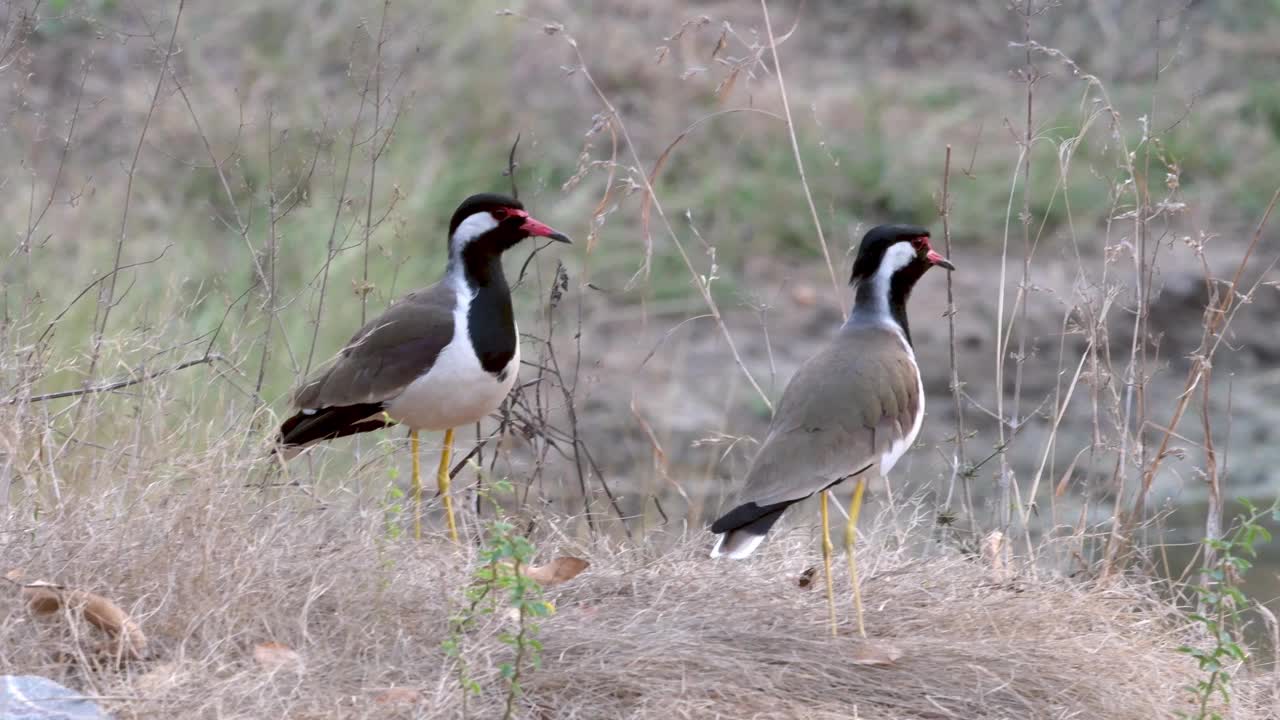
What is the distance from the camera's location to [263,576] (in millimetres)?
3852

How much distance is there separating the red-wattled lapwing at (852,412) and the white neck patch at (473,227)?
0.95m

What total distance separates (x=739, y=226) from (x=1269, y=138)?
3.12m

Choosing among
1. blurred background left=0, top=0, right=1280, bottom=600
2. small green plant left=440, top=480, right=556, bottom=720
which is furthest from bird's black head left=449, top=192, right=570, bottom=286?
blurred background left=0, top=0, right=1280, bottom=600

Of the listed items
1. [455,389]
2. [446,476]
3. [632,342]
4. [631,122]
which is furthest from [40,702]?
[631,122]

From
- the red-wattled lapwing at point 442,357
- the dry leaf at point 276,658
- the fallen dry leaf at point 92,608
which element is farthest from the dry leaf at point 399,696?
the red-wattled lapwing at point 442,357

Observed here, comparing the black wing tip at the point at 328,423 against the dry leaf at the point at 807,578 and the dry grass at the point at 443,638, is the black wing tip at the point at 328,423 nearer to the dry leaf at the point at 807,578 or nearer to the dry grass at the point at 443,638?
the dry grass at the point at 443,638

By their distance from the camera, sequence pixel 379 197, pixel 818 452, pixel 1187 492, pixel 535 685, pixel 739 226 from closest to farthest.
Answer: pixel 535 685, pixel 818 452, pixel 1187 492, pixel 379 197, pixel 739 226

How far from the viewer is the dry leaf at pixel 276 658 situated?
3.57 m

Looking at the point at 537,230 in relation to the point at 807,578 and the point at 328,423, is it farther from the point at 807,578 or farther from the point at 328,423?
the point at 807,578

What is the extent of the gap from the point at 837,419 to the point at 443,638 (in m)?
1.14

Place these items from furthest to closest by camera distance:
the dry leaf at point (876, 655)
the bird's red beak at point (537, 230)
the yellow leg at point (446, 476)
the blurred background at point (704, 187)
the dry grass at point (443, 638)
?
the blurred background at point (704, 187) < the bird's red beak at point (537, 230) < the yellow leg at point (446, 476) < the dry leaf at point (876, 655) < the dry grass at point (443, 638)

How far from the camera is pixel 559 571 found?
4.30 m

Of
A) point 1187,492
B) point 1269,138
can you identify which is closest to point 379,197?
point 1187,492

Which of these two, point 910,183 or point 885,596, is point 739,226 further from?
point 885,596
